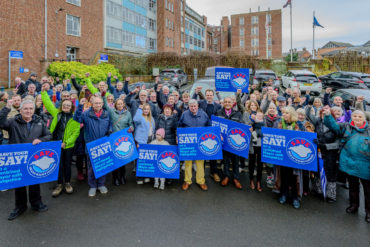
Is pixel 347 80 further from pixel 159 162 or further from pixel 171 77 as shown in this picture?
pixel 159 162

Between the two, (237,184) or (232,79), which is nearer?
(237,184)

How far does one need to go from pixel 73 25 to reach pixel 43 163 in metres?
28.6

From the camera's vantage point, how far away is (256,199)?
5.10m

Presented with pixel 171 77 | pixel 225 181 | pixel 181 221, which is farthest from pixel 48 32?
pixel 181 221

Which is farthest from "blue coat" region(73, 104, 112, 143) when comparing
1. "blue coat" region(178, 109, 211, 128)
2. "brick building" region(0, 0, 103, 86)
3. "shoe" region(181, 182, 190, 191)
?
"brick building" region(0, 0, 103, 86)

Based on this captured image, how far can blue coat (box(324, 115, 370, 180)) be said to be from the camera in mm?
4250

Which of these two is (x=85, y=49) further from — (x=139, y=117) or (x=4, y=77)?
(x=139, y=117)

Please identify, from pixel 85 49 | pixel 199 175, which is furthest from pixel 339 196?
pixel 85 49

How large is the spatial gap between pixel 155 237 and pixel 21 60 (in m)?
25.1

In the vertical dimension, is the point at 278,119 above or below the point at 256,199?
above

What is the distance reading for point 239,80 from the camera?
24.5 feet

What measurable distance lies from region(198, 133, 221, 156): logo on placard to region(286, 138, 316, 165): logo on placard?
59.6 inches

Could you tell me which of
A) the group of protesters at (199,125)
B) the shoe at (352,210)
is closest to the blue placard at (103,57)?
the group of protesters at (199,125)

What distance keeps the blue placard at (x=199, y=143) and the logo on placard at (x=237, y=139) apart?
0.30m
